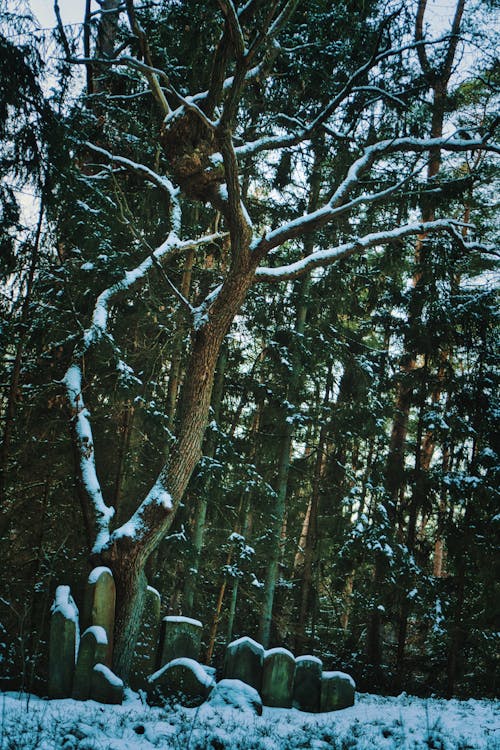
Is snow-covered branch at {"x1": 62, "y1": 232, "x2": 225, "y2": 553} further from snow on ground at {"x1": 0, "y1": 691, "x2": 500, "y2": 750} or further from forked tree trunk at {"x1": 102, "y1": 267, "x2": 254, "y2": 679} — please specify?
snow on ground at {"x1": 0, "y1": 691, "x2": 500, "y2": 750}

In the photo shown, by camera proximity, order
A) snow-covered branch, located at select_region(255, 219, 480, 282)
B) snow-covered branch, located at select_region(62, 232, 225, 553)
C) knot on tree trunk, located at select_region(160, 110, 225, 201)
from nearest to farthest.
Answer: snow-covered branch, located at select_region(62, 232, 225, 553) → knot on tree trunk, located at select_region(160, 110, 225, 201) → snow-covered branch, located at select_region(255, 219, 480, 282)

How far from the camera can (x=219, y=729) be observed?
3738 mm

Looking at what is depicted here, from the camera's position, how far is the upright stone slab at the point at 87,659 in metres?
4.47

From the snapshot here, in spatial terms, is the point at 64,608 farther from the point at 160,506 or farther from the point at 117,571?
the point at 160,506

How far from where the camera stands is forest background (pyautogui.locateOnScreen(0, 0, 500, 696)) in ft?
19.1

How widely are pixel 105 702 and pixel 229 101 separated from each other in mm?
6029

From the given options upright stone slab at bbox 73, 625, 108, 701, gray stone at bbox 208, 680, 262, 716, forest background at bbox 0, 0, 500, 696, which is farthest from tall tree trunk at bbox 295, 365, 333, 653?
upright stone slab at bbox 73, 625, 108, 701

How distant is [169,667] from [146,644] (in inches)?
48.4

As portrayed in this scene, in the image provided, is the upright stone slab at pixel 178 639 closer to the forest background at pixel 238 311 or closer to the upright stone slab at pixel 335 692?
the forest background at pixel 238 311

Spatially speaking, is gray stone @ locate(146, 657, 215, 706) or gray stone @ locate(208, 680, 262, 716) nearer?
gray stone @ locate(208, 680, 262, 716)

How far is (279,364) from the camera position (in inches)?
440

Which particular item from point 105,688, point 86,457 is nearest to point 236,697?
point 105,688

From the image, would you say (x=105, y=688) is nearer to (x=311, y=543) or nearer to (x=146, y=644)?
(x=146, y=644)

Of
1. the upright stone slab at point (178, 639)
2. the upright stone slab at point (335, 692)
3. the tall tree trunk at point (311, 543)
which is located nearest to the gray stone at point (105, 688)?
the upright stone slab at point (178, 639)
